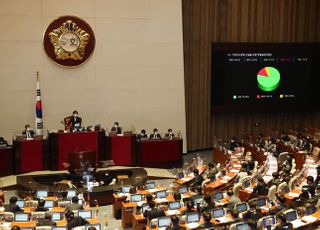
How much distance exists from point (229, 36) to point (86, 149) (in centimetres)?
933

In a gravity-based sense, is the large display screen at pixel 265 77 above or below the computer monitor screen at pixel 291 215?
above

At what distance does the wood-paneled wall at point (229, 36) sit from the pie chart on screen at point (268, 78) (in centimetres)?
162

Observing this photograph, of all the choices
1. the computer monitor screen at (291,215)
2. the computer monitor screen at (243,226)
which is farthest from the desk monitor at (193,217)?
the computer monitor screen at (291,215)

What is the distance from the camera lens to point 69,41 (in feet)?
67.9

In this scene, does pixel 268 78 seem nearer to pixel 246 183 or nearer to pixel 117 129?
pixel 117 129

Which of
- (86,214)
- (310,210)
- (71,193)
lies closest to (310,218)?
(310,210)

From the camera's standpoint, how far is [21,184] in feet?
54.7

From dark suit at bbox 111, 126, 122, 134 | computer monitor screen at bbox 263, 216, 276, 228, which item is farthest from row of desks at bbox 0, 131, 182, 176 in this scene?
computer monitor screen at bbox 263, 216, 276, 228

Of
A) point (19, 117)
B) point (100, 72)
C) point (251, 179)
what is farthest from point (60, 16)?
point (251, 179)

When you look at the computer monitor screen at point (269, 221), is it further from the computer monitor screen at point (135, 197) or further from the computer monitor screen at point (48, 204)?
the computer monitor screen at point (48, 204)

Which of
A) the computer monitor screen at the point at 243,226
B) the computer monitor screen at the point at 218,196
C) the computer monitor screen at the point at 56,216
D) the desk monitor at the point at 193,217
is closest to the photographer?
the computer monitor screen at the point at 243,226

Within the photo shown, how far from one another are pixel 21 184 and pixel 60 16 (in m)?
7.06

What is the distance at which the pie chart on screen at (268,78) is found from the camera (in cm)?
2405

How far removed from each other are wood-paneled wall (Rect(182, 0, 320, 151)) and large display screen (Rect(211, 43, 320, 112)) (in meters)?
0.63
